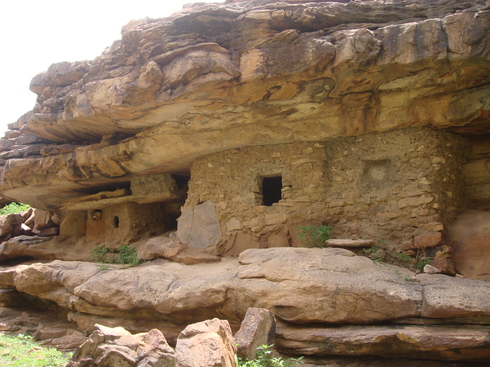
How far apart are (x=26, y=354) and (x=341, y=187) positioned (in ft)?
17.0

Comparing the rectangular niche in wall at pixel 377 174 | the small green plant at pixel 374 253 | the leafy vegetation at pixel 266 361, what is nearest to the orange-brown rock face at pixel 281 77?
the rectangular niche in wall at pixel 377 174

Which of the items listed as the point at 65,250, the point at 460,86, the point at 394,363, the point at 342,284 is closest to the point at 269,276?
the point at 342,284

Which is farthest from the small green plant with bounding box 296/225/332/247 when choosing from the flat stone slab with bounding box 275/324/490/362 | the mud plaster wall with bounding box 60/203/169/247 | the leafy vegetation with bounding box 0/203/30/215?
the leafy vegetation with bounding box 0/203/30/215

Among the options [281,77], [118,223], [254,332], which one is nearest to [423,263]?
[254,332]

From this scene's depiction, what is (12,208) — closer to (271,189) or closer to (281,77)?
(271,189)

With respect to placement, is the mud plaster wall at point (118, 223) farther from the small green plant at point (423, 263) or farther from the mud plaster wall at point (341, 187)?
the small green plant at point (423, 263)

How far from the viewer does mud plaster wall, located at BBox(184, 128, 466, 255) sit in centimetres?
636

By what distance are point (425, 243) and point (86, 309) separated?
16.7ft

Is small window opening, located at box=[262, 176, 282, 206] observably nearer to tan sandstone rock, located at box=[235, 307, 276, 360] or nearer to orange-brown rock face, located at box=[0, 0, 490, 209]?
orange-brown rock face, located at box=[0, 0, 490, 209]

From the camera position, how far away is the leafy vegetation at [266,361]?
3.89 metres

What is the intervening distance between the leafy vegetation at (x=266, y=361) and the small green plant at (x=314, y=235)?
264 cm

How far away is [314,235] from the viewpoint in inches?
265

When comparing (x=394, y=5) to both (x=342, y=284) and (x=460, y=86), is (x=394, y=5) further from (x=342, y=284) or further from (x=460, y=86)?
(x=342, y=284)

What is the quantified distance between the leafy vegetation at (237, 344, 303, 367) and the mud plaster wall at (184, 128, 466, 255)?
9.61 ft
